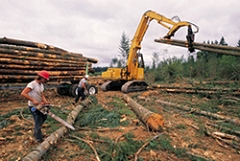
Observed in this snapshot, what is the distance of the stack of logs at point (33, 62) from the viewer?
7.90 metres

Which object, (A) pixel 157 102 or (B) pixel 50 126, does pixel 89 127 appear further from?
(A) pixel 157 102

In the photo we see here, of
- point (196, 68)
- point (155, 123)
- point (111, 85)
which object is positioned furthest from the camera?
point (196, 68)

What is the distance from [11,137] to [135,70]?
353 inches

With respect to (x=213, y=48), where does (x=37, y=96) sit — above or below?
below

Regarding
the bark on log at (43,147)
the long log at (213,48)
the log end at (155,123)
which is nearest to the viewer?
the bark on log at (43,147)

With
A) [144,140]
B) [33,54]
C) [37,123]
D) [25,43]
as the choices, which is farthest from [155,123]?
[25,43]

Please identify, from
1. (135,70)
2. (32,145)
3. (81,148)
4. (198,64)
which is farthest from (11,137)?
(198,64)

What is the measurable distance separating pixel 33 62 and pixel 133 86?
6155 mm

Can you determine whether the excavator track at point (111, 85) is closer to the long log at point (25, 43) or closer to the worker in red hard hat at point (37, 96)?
the long log at point (25, 43)

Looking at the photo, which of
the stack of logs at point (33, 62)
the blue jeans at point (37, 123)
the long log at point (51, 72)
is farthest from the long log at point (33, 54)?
the blue jeans at point (37, 123)

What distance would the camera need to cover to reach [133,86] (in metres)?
11.7

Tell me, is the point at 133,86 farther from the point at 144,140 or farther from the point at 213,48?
the point at 144,140

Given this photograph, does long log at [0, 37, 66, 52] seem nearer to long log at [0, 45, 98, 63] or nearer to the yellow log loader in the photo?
long log at [0, 45, 98, 63]

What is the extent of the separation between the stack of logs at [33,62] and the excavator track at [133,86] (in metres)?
2.90
